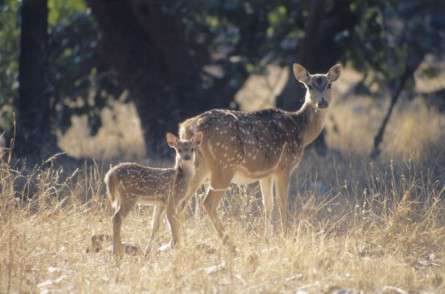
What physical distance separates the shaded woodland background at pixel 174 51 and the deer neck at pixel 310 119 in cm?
371

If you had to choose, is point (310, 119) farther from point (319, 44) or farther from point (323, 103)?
point (319, 44)

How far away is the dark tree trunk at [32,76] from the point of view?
14.5 metres

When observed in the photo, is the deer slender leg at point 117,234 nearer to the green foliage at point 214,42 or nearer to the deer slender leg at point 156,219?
the deer slender leg at point 156,219

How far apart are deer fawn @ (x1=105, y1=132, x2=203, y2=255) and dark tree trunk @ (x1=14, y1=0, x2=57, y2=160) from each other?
14.7 ft

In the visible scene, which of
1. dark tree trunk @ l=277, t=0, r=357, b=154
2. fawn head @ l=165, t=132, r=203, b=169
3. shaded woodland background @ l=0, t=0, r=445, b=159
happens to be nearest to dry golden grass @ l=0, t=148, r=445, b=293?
fawn head @ l=165, t=132, r=203, b=169

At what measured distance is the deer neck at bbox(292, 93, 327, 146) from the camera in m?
12.1

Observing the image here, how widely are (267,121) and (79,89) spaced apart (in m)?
7.52

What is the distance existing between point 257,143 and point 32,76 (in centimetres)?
478

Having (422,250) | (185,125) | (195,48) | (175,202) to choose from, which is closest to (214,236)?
(175,202)

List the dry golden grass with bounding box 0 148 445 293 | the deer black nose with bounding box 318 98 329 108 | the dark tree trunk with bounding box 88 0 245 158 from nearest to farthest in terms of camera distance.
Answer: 1. the dry golden grass with bounding box 0 148 445 293
2. the deer black nose with bounding box 318 98 329 108
3. the dark tree trunk with bounding box 88 0 245 158

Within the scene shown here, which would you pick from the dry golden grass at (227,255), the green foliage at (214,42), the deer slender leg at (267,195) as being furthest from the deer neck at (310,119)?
the green foliage at (214,42)

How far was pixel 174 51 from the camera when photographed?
55.4ft

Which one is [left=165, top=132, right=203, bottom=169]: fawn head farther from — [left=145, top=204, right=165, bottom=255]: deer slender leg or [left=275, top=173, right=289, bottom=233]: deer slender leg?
[left=275, top=173, right=289, bottom=233]: deer slender leg

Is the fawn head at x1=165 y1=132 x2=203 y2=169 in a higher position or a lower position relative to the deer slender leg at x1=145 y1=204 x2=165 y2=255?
higher
